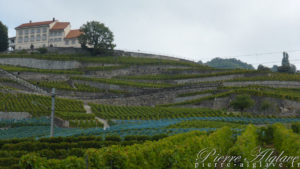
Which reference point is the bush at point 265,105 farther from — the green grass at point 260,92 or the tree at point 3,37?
the tree at point 3,37

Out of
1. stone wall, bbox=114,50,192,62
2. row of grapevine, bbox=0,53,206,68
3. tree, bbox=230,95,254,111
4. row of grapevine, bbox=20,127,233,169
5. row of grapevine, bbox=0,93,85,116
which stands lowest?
row of grapevine, bbox=0,93,85,116

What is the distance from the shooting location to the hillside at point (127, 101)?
31812mm

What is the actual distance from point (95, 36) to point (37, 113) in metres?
49.5

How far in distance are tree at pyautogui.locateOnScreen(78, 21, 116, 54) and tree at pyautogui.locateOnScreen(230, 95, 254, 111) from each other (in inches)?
1937

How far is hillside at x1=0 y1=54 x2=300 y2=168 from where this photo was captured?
31.8 m

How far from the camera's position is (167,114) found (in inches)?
2142

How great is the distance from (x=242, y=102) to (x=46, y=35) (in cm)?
7712

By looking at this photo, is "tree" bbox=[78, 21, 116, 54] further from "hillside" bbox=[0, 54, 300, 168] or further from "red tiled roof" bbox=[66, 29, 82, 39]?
"red tiled roof" bbox=[66, 29, 82, 39]

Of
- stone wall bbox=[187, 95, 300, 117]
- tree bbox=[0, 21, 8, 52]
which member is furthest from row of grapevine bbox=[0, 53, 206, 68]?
stone wall bbox=[187, 95, 300, 117]

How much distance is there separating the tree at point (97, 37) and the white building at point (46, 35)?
1378cm

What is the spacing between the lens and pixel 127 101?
70.4 metres

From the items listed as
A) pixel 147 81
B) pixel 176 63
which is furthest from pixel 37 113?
pixel 176 63

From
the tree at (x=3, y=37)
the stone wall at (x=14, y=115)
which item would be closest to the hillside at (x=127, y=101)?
the stone wall at (x=14, y=115)

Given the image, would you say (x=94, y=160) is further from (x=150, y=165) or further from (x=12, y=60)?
(x=12, y=60)
